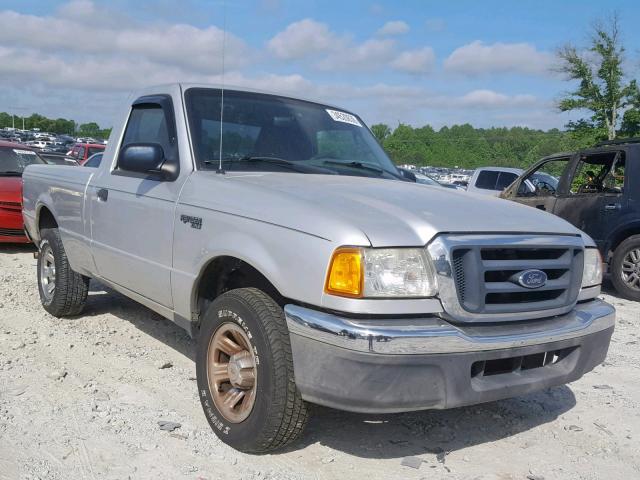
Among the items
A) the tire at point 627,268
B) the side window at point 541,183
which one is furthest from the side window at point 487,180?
the tire at point 627,268

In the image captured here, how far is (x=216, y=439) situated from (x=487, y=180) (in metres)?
13.2

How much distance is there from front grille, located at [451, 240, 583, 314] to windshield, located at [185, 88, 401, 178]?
1.42 m

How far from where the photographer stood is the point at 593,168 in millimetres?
9875

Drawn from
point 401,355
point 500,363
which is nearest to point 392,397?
point 401,355

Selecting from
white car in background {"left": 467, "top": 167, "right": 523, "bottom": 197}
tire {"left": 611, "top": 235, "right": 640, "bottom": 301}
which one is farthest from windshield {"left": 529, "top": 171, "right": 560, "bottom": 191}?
tire {"left": 611, "top": 235, "right": 640, "bottom": 301}

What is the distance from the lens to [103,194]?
4.50 m

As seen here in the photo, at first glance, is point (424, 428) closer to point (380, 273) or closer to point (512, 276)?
point (512, 276)

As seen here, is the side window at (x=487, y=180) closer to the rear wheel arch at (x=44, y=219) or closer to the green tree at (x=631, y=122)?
the green tree at (x=631, y=122)

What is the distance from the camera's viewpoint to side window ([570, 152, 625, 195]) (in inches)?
325

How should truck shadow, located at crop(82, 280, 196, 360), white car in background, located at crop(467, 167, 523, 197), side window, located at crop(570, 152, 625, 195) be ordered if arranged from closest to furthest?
1. truck shadow, located at crop(82, 280, 196, 360)
2. side window, located at crop(570, 152, 625, 195)
3. white car in background, located at crop(467, 167, 523, 197)

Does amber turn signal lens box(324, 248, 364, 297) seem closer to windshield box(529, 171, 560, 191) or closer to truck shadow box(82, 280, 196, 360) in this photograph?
truck shadow box(82, 280, 196, 360)

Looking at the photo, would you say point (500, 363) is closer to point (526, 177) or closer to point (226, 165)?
point (226, 165)

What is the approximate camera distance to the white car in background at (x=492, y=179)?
15023 millimetres

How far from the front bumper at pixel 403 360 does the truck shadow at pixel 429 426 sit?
0.51 m
